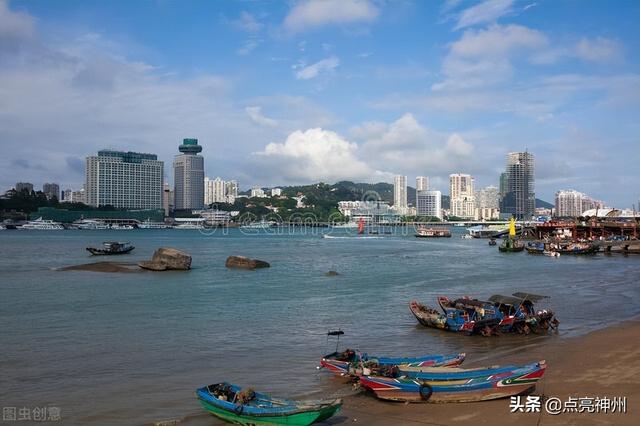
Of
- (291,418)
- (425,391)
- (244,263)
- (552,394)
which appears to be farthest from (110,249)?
(552,394)

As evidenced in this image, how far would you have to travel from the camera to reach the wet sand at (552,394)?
13875 mm

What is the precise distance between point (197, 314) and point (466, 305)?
1432cm

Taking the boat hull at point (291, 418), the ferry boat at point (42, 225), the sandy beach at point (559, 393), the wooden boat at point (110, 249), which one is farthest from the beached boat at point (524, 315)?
the ferry boat at point (42, 225)

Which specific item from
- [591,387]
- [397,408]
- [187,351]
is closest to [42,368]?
[187,351]

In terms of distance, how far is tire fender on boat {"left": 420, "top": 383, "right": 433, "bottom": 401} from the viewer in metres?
15.4

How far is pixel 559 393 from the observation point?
16203 millimetres

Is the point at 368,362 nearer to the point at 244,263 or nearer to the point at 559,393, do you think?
the point at 559,393

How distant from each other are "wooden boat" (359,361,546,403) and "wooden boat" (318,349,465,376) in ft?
5.09

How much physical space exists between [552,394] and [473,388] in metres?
2.61

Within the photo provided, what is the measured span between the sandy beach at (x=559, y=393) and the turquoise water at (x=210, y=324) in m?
2.14

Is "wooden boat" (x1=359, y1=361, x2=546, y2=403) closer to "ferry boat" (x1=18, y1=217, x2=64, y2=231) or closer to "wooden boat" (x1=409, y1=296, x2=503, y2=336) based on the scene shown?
"wooden boat" (x1=409, y1=296, x2=503, y2=336)

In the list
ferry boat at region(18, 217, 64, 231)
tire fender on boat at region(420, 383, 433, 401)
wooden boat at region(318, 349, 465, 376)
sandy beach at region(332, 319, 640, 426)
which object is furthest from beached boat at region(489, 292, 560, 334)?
ferry boat at region(18, 217, 64, 231)

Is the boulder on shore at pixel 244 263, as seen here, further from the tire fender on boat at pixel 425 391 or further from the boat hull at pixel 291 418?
the boat hull at pixel 291 418

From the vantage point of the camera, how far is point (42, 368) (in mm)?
19969
